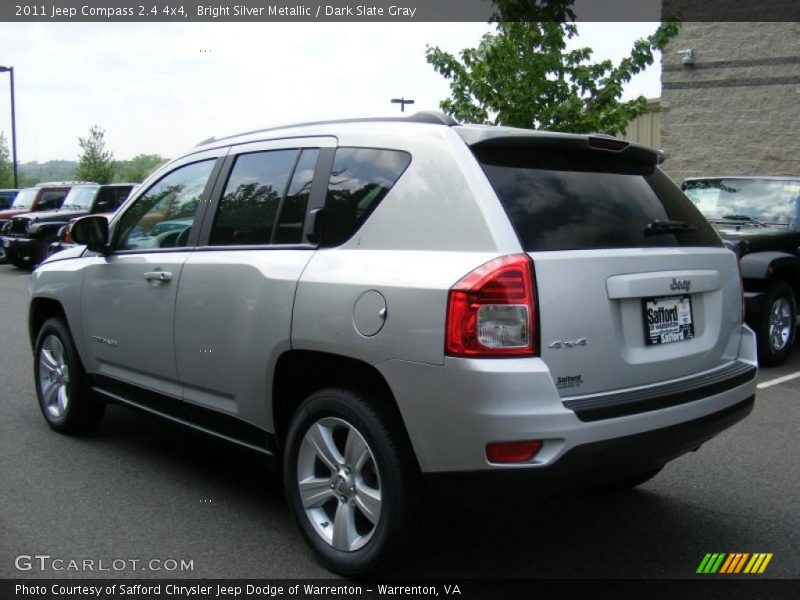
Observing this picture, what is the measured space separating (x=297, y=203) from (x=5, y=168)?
231 ft

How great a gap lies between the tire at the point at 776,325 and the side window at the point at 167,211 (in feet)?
18.3

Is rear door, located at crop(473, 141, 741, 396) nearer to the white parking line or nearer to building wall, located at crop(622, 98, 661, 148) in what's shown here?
the white parking line

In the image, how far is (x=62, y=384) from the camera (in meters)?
5.67

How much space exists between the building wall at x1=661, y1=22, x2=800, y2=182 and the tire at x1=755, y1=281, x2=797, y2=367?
350 inches

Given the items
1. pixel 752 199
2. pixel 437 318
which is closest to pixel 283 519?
pixel 437 318

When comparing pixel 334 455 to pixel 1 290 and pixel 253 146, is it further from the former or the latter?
pixel 1 290

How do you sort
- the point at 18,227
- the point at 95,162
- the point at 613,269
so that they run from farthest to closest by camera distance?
the point at 95,162 < the point at 18,227 < the point at 613,269

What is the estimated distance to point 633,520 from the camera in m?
4.16

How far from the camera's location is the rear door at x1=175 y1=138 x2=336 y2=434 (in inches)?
149

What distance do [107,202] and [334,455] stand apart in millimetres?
16672

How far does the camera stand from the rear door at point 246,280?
3.79 m

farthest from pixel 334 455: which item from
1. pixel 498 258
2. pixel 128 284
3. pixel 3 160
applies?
pixel 3 160

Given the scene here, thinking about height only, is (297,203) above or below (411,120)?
below

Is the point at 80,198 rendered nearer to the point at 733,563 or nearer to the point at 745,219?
the point at 745,219
